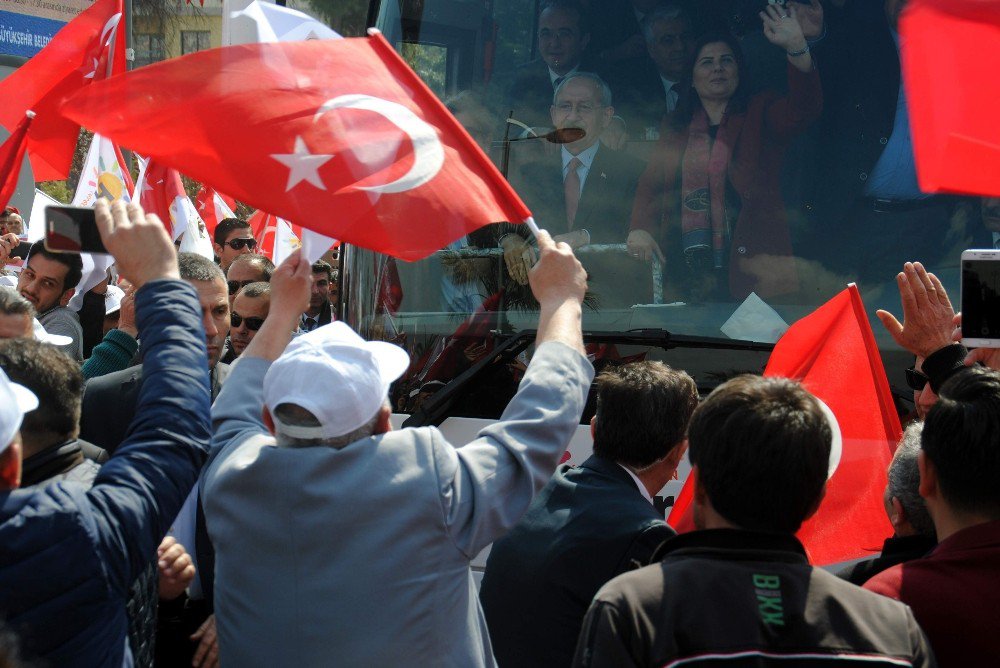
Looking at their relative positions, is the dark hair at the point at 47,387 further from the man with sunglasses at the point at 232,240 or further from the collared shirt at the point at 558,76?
the man with sunglasses at the point at 232,240

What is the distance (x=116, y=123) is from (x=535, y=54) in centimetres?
188

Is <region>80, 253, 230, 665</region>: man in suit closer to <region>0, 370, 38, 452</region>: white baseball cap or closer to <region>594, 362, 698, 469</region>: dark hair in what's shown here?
<region>0, 370, 38, 452</region>: white baseball cap

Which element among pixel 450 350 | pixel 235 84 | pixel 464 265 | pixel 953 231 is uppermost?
pixel 235 84

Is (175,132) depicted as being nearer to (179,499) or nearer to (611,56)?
(179,499)

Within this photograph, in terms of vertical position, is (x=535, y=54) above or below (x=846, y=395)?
above

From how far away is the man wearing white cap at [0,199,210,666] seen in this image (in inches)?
75.2

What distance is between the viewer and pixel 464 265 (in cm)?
451

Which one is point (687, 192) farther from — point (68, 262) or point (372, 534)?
point (68, 262)

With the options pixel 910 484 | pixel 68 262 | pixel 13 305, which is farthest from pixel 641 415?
pixel 68 262

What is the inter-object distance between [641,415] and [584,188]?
68.7 inches

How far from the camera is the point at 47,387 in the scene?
238 cm

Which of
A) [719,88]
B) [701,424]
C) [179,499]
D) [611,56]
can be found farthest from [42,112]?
[701,424]

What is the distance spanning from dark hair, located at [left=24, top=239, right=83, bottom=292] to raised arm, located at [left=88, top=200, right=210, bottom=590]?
137 inches

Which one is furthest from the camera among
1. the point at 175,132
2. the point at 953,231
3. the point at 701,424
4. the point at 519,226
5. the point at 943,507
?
the point at 519,226
